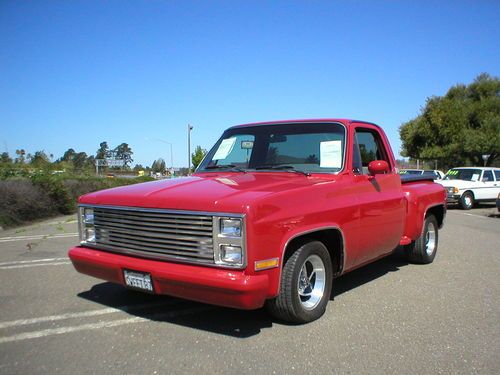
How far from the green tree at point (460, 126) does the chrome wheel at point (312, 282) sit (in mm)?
34371

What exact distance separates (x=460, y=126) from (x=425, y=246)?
34.5 meters

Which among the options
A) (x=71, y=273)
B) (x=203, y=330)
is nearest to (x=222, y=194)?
(x=203, y=330)

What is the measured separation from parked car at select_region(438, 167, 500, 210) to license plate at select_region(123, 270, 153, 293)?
1659cm

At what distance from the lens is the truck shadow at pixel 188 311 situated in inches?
157

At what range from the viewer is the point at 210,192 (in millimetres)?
3727

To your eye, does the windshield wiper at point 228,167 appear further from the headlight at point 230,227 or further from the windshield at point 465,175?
the windshield at point 465,175

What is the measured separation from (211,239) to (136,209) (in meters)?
0.82

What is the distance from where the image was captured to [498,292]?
5.13m

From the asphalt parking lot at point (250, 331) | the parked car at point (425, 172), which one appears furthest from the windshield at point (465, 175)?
the asphalt parking lot at point (250, 331)

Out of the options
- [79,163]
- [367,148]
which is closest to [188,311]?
[367,148]

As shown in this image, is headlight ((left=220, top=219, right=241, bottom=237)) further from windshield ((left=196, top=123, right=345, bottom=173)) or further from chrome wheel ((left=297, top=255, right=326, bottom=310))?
windshield ((left=196, top=123, right=345, bottom=173))

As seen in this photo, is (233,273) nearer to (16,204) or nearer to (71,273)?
(71,273)

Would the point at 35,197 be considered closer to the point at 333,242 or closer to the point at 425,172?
the point at 425,172

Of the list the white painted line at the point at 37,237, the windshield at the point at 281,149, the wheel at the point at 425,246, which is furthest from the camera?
the white painted line at the point at 37,237
